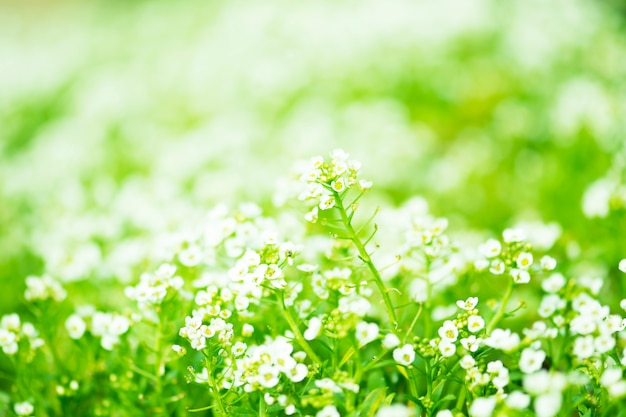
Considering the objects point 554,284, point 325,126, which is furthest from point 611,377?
point 325,126

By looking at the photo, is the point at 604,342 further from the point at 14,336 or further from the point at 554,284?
the point at 14,336

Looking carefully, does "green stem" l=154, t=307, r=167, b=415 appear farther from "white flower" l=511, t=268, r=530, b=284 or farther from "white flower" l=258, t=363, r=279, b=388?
"white flower" l=511, t=268, r=530, b=284

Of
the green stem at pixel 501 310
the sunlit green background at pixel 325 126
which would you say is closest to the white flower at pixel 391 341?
the green stem at pixel 501 310

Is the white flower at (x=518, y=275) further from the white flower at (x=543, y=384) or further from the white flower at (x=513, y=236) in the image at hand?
the white flower at (x=543, y=384)

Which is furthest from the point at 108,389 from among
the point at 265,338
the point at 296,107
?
the point at 296,107

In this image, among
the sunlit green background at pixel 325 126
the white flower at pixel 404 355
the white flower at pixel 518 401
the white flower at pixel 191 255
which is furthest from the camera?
the sunlit green background at pixel 325 126

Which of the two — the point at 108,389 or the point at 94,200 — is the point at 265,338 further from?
the point at 94,200
